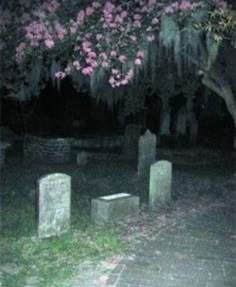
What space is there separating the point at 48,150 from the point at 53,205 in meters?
9.45

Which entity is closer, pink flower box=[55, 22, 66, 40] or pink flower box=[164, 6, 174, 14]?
pink flower box=[164, 6, 174, 14]

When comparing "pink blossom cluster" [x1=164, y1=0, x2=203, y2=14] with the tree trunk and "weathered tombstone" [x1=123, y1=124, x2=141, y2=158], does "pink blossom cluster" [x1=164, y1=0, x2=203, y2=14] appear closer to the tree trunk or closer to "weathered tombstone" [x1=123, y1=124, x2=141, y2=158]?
the tree trunk

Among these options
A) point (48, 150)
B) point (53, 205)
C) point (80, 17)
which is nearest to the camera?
point (80, 17)

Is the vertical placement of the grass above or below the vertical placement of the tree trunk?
below

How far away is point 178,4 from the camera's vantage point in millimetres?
6891

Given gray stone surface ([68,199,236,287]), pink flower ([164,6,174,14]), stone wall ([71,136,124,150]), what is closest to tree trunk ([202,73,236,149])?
gray stone surface ([68,199,236,287])

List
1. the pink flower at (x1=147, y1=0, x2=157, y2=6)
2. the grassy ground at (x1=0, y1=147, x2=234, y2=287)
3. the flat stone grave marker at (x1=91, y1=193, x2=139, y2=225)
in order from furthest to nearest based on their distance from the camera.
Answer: the flat stone grave marker at (x1=91, y1=193, x2=139, y2=225) → the pink flower at (x1=147, y1=0, x2=157, y2=6) → the grassy ground at (x1=0, y1=147, x2=234, y2=287)

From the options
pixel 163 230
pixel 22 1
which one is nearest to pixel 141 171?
pixel 163 230

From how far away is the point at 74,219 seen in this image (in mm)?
8797

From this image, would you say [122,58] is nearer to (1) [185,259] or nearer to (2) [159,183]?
(1) [185,259]

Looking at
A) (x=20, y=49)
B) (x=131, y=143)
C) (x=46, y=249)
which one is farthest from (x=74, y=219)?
(x=131, y=143)

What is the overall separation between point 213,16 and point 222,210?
13.5 feet

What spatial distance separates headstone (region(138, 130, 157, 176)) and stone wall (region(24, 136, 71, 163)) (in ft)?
11.0

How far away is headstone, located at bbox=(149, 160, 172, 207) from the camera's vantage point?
10.1 m
